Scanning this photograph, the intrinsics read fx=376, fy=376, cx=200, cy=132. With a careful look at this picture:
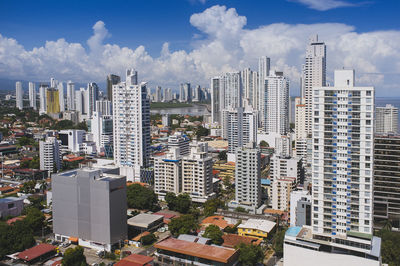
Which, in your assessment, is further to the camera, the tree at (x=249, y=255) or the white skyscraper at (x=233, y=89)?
the white skyscraper at (x=233, y=89)

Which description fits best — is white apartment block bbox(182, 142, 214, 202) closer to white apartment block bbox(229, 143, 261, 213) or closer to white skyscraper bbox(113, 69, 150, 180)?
white apartment block bbox(229, 143, 261, 213)

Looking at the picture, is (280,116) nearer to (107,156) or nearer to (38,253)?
(107,156)

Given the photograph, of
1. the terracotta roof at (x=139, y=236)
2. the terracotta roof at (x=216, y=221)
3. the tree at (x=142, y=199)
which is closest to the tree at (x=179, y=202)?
the tree at (x=142, y=199)

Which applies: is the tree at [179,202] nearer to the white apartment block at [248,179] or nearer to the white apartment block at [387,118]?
the white apartment block at [248,179]

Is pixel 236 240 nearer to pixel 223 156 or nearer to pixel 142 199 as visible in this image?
pixel 142 199

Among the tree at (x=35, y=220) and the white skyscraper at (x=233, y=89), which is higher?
the white skyscraper at (x=233, y=89)
